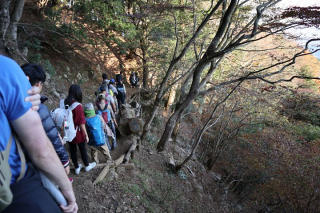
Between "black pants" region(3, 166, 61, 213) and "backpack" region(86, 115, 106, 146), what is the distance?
2.70m

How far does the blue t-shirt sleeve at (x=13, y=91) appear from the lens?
0.73 metres

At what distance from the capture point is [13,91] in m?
0.76

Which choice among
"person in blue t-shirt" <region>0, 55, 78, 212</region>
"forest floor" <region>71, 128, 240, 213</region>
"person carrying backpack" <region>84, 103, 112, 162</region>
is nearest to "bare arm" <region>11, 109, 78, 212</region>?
"person in blue t-shirt" <region>0, 55, 78, 212</region>

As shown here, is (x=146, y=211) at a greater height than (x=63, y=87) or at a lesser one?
lesser

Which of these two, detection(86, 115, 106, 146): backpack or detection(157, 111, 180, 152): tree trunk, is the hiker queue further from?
detection(157, 111, 180, 152): tree trunk

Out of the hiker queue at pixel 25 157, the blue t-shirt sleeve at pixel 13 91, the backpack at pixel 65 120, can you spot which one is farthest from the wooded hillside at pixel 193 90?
the blue t-shirt sleeve at pixel 13 91

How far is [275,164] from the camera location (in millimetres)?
8086

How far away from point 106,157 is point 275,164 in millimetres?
7785

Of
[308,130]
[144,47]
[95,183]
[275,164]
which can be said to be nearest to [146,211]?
[95,183]

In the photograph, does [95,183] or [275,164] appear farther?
[275,164]

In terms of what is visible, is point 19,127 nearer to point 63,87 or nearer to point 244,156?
point 63,87

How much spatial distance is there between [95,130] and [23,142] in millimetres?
2895

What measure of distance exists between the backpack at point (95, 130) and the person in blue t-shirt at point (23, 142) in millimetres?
2686

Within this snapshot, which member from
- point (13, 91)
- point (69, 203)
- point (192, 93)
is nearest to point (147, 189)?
point (192, 93)
